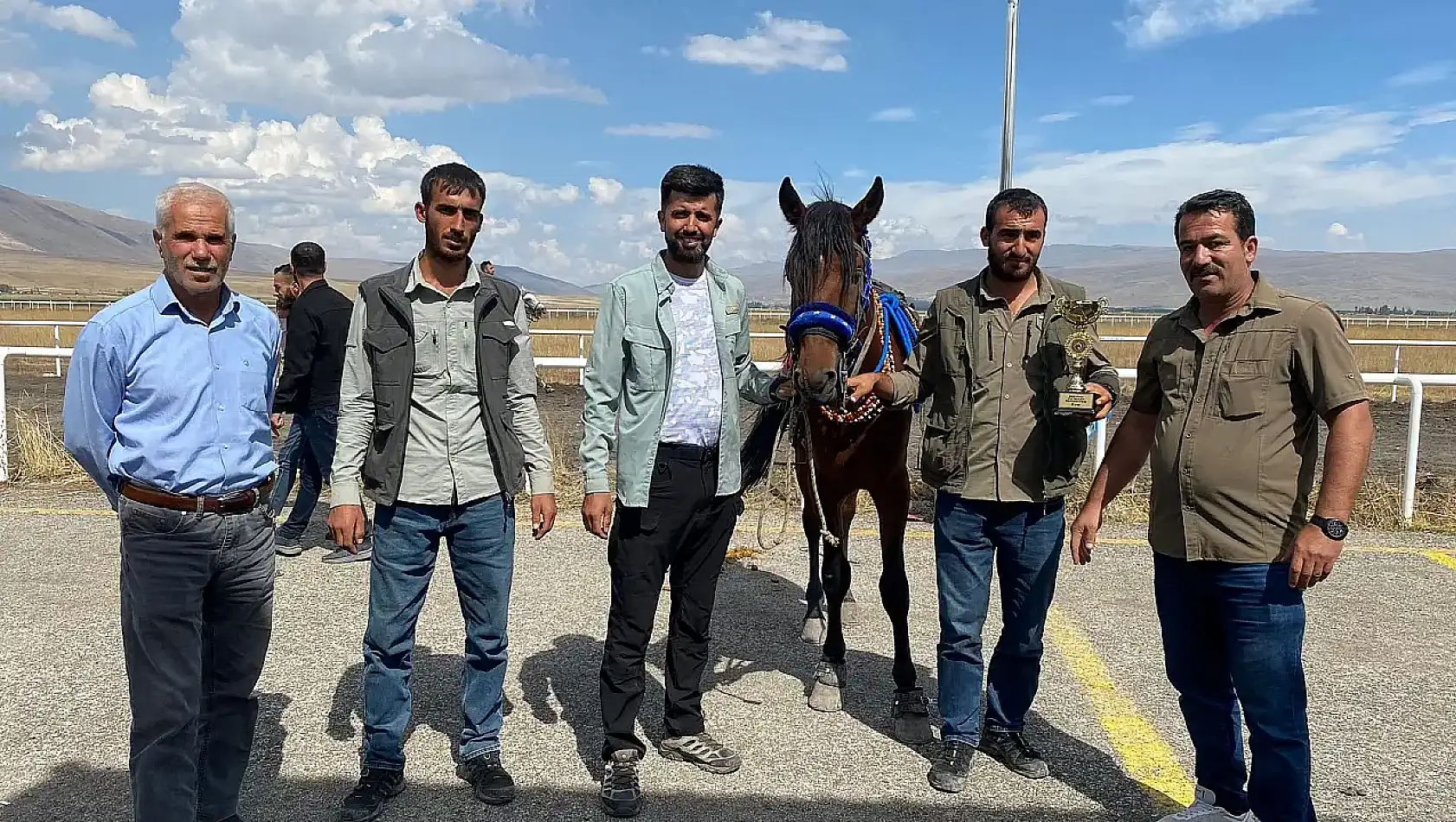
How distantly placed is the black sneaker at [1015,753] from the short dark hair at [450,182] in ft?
9.50

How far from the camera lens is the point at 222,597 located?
2.80m

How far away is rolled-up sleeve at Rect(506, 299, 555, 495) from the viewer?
11.2 ft

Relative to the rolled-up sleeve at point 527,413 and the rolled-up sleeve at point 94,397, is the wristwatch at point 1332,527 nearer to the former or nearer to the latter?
the rolled-up sleeve at point 527,413

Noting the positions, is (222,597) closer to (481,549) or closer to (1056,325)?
(481,549)

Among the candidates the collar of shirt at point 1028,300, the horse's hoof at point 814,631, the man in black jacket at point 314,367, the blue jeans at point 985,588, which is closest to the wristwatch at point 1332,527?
the blue jeans at point 985,588

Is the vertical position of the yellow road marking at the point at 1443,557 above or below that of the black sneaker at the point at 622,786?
above

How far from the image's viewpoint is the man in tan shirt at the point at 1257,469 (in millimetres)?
2709

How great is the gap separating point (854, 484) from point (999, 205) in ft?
4.77

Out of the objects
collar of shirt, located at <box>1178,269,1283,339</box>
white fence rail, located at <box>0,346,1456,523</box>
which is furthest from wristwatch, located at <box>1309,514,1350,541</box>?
white fence rail, located at <box>0,346,1456,523</box>

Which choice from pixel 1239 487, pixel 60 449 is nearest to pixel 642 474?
pixel 1239 487

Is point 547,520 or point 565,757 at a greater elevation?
point 547,520

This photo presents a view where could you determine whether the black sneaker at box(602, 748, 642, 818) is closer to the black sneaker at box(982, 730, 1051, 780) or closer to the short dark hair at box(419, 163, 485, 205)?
the black sneaker at box(982, 730, 1051, 780)

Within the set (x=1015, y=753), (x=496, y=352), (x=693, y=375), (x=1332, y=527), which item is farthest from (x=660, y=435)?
(x=1332, y=527)

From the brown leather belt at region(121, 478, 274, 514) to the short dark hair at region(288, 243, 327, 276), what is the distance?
4.12 m
